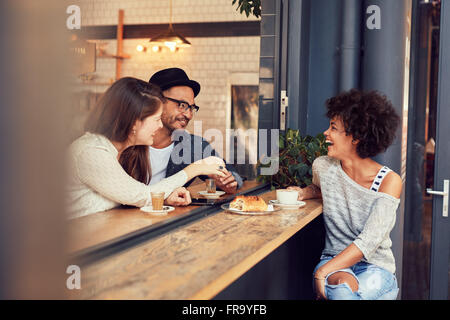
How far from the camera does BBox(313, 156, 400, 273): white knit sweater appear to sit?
7.06 feet

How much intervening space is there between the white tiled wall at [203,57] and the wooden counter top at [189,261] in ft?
18.6

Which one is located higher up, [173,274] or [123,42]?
[123,42]

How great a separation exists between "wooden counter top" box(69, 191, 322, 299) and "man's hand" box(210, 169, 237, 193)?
1.99 feet

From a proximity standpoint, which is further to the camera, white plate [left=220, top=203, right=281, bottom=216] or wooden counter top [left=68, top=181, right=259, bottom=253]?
white plate [left=220, top=203, right=281, bottom=216]

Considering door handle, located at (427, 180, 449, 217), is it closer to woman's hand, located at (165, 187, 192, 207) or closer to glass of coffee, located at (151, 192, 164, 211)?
woman's hand, located at (165, 187, 192, 207)

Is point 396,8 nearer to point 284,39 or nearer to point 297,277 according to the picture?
point 284,39

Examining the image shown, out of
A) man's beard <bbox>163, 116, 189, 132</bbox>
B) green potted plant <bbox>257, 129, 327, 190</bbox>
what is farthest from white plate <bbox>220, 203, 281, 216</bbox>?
man's beard <bbox>163, 116, 189, 132</bbox>

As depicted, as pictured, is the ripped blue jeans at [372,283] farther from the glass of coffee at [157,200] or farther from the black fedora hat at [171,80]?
the black fedora hat at [171,80]

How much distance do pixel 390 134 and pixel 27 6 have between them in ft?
6.57

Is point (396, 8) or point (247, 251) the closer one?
point (247, 251)

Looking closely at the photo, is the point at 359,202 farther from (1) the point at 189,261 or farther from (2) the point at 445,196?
(1) the point at 189,261

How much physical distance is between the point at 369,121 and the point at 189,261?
4.17ft
